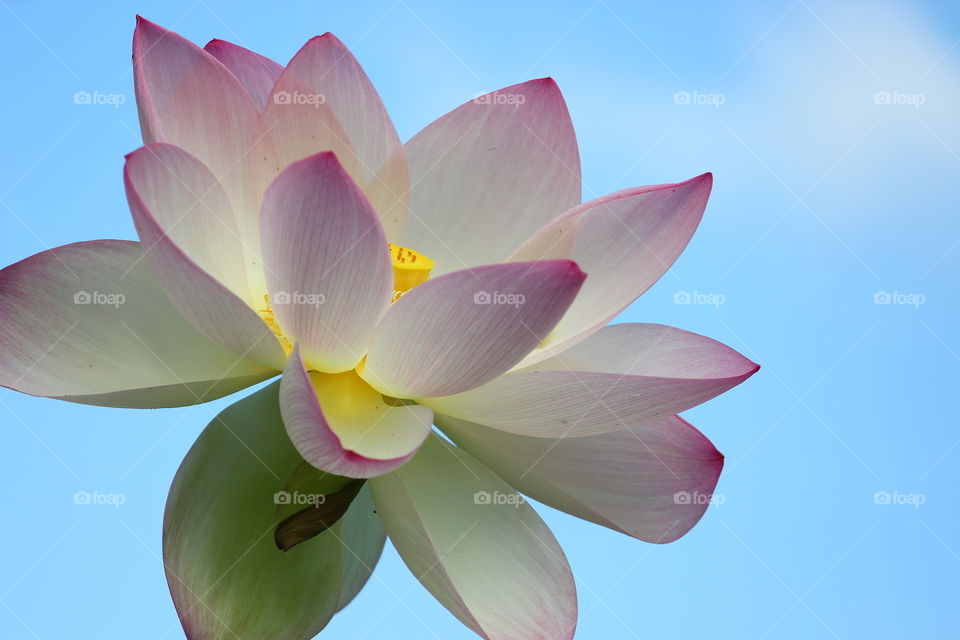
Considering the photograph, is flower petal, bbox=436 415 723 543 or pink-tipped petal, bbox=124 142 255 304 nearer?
pink-tipped petal, bbox=124 142 255 304

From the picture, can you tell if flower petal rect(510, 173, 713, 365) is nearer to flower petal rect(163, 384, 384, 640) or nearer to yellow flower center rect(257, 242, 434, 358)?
yellow flower center rect(257, 242, 434, 358)

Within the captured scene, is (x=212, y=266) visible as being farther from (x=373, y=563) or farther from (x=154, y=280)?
(x=373, y=563)

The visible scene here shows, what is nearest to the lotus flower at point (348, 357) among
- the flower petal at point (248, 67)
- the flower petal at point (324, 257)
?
the flower petal at point (324, 257)

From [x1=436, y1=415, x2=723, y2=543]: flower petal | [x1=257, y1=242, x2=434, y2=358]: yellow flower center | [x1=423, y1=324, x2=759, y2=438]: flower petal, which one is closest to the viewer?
[x1=423, y1=324, x2=759, y2=438]: flower petal

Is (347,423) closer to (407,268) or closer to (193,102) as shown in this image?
(407,268)

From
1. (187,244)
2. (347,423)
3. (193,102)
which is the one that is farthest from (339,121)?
(347,423)

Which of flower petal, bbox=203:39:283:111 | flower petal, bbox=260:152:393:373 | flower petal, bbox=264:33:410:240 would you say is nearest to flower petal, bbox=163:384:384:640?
flower petal, bbox=260:152:393:373

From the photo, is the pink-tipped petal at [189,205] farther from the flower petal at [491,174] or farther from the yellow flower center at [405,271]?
the flower petal at [491,174]

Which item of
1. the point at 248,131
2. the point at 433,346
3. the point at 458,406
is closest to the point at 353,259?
the point at 433,346
